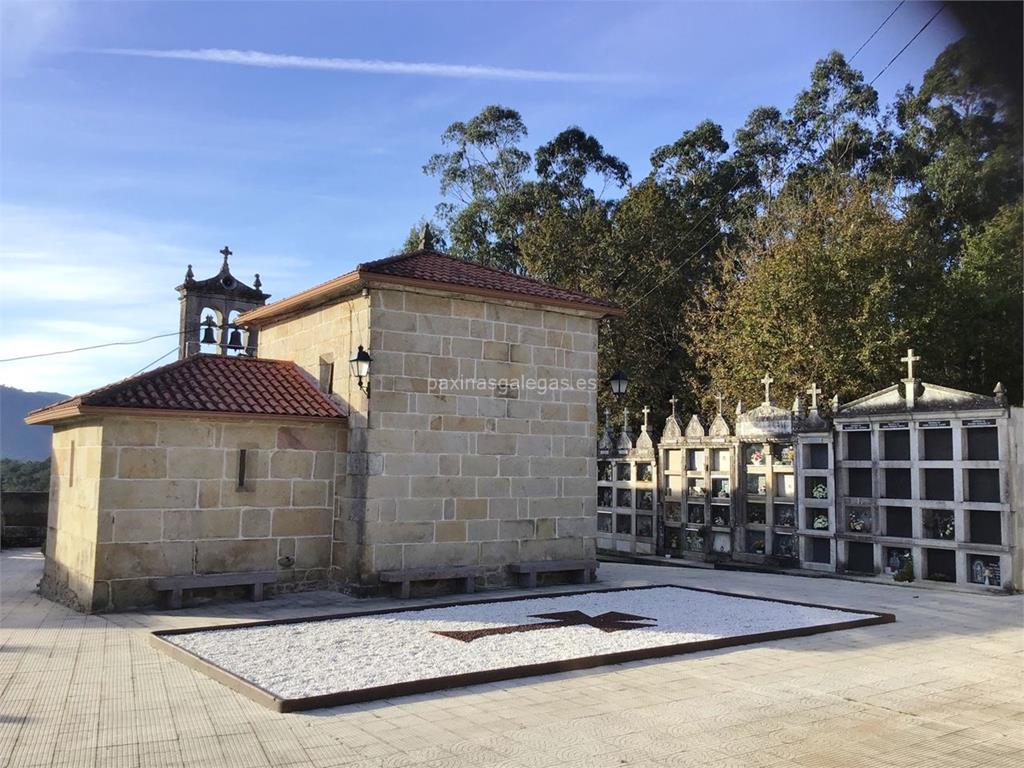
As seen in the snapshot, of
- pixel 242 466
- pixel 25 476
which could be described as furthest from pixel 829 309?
pixel 25 476

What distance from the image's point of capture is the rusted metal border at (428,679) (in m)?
5.62

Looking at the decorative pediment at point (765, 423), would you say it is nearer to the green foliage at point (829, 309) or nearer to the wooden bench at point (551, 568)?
the wooden bench at point (551, 568)

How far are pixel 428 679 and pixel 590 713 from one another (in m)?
1.29

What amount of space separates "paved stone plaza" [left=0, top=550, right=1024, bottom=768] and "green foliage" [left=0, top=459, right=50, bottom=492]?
79.9 feet

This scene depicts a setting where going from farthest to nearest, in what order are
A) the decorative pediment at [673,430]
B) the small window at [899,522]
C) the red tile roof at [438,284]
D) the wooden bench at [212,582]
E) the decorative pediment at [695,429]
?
the decorative pediment at [673,430]
the decorative pediment at [695,429]
the small window at [899,522]
the red tile roof at [438,284]
the wooden bench at [212,582]

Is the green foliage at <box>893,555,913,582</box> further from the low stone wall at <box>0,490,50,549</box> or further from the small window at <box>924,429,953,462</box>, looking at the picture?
the low stone wall at <box>0,490,50,549</box>

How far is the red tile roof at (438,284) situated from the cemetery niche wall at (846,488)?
3.70 meters

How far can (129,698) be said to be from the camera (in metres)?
5.76

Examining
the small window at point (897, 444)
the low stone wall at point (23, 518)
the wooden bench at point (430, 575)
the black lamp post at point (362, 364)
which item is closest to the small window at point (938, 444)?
the small window at point (897, 444)

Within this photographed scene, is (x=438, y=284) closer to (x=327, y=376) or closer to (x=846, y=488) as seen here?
(x=327, y=376)

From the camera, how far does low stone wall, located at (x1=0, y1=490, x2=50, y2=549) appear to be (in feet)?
59.1

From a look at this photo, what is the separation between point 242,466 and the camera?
10.4 metres

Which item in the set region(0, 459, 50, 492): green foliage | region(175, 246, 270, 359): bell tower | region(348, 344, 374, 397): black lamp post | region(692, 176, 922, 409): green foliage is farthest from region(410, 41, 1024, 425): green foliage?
region(0, 459, 50, 492): green foliage

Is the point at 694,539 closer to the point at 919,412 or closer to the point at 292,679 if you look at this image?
the point at 919,412
